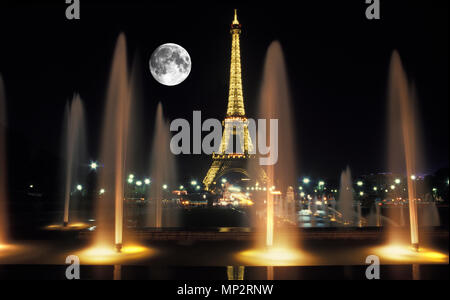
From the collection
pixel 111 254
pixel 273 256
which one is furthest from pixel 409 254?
pixel 111 254

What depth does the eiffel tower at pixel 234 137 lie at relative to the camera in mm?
68062

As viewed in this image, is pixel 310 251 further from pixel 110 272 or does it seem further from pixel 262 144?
pixel 262 144

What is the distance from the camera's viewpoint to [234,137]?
237ft

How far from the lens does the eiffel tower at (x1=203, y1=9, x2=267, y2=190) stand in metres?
68.1

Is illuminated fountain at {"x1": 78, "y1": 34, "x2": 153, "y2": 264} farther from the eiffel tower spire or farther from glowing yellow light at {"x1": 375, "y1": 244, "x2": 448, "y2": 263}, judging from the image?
the eiffel tower spire

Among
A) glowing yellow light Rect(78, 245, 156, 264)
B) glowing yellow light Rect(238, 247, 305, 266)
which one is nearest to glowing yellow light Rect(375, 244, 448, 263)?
glowing yellow light Rect(238, 247, 305, 266)

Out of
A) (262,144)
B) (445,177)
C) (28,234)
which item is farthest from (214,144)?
(28,234)

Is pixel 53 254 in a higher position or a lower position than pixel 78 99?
lower

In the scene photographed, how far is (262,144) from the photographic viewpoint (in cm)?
6806

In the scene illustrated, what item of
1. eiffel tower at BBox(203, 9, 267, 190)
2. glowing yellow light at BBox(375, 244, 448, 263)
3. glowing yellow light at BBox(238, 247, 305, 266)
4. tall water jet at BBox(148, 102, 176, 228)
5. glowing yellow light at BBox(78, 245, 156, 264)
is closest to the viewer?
glowing yellow light at BBox(238, 247, 305, 266)

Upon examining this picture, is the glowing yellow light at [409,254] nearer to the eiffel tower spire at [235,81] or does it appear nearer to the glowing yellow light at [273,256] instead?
the glowing yellow light at [273,256]

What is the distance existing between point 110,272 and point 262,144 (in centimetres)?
6080

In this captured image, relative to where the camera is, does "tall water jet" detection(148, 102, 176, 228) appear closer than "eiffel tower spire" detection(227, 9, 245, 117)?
Yes

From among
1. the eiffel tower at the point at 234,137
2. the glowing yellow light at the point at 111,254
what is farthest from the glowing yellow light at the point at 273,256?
the eiffel tower at the point at 234,137
